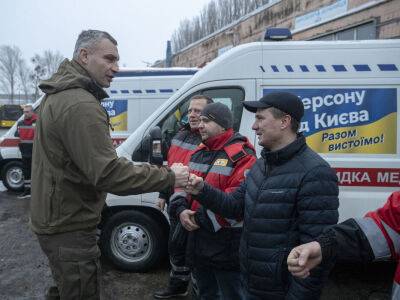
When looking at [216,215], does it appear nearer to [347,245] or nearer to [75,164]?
[75,164]

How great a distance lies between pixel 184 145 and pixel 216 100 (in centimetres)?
87

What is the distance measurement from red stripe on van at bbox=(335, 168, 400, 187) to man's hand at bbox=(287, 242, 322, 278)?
8.69ft

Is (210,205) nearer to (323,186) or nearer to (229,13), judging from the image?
(323,186)

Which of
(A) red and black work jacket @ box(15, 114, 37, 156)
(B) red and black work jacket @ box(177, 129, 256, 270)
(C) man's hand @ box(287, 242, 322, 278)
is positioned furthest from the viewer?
(A) red and black work jacket @ box(15, 114, 37, 156)

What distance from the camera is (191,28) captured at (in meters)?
46.5

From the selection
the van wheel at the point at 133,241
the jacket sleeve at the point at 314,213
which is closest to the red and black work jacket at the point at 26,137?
the van wheel at the point at 133,241

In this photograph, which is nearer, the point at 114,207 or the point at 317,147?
the point at 317,147

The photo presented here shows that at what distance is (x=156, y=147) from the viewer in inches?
168

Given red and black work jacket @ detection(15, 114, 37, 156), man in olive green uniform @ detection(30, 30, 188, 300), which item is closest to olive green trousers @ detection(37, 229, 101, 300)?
man in olive green uniform @ detection(30, 30, 188, 300)

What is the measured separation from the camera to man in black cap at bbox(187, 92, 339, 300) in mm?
2154

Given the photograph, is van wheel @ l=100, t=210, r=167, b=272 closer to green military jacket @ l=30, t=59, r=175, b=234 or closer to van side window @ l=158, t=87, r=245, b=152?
van side window @ l=158, t=87, r=245, b=152

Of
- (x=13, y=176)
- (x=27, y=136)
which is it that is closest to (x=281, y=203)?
(x=27, y=136)

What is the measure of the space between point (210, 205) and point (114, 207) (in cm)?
242

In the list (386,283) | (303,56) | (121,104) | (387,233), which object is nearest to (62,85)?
(387,233)
